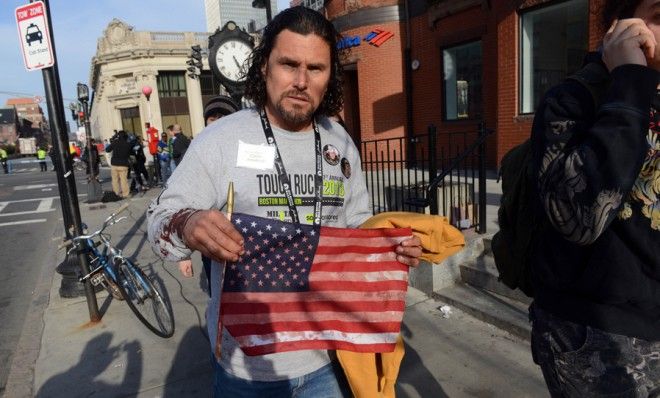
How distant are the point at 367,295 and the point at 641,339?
973 millimetres

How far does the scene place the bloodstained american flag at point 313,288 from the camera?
5.35 feet

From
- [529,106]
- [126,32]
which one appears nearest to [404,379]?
[529,106]

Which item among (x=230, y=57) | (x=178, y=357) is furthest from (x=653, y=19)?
(x=230, y=57)

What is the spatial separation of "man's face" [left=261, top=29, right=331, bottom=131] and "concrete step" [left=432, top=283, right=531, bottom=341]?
127 inches

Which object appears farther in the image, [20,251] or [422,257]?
[20,251]

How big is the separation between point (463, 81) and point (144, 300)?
989cm

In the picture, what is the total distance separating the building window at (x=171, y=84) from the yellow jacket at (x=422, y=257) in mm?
46518

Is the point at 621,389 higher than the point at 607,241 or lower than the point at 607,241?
lower

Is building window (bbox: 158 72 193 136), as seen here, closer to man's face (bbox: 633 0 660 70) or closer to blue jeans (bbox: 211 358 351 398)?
blue jeans (bbox: 211 358 351 398)

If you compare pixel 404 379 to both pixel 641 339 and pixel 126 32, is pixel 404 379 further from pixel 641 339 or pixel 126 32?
pixel 126 32

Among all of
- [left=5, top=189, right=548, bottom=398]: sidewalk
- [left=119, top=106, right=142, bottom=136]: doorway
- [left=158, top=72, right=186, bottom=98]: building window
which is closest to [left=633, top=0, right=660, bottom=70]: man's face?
[left=5, top=189, right=548, bottom=398]: sidewalk

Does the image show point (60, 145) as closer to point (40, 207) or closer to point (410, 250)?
point (410, 250)

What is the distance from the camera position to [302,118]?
1.74 meters

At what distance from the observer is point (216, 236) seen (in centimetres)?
124
